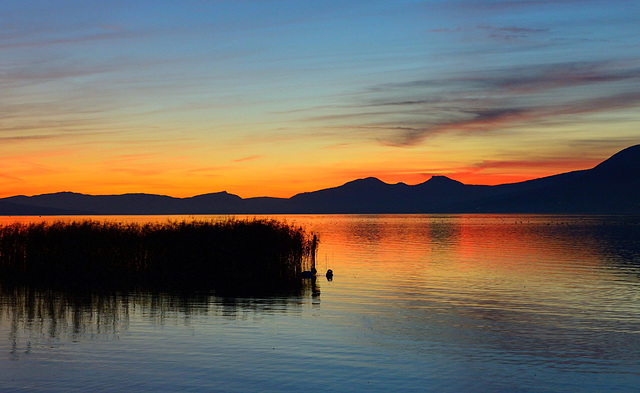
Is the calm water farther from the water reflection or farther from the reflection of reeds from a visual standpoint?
the reflection of reeds

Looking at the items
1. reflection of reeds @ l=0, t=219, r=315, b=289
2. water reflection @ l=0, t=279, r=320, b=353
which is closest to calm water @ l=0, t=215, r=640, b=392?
water reflection @ l=0, t=279, r=320, b=353

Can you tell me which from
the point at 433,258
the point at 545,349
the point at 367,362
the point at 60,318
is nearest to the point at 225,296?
the point at 60,318

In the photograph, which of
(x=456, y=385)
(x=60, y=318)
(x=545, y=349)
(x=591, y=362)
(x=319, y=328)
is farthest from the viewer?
(x=60, y=318)

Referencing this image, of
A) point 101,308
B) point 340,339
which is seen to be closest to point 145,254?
point 101,308

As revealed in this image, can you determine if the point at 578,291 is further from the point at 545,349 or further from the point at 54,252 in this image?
the point at 54,252

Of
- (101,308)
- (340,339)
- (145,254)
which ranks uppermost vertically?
(145,254)

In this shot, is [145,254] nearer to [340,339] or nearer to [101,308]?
[101,308]

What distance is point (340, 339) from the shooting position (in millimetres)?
23297

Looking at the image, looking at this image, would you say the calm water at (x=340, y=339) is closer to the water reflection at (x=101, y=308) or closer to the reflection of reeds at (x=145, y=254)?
the water reflection at (x=101, y=308)

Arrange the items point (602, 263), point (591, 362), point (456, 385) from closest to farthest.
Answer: point (456, 385) → point (591, 362) → point (602, 263)

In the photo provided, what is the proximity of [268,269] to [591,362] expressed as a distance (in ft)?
93.0

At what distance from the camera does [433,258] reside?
2410 inches

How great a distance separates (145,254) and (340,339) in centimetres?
2492

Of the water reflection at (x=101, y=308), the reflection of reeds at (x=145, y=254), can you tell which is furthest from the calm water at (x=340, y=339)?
the reflection of reeds at (x=145, y=254)
